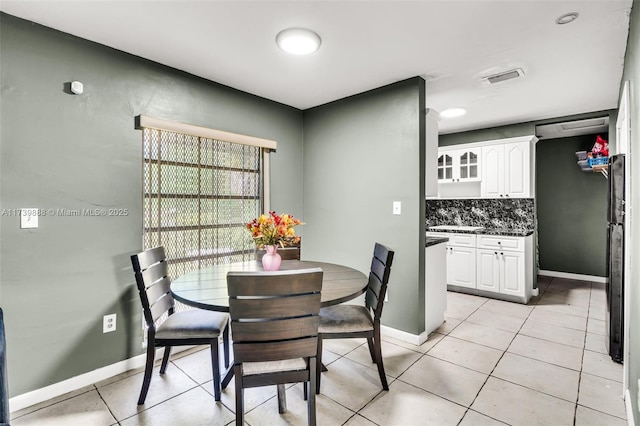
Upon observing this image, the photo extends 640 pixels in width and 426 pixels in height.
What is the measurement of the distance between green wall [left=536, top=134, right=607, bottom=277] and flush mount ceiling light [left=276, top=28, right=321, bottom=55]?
4.87 metres

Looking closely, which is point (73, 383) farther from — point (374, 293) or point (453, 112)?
point (453, 112)

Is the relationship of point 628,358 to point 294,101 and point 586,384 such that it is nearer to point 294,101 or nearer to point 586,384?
point 586,384

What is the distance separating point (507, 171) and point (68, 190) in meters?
4.85

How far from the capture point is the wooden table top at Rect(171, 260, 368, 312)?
1.74 metres

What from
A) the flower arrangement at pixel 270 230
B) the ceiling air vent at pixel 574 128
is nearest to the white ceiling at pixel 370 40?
the ceiling air vent at pixel 574 128

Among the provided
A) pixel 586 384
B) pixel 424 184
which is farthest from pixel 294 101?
pixel 586 384

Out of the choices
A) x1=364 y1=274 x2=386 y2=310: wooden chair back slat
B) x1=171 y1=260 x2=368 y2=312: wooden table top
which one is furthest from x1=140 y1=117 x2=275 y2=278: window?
x1=364 y1=274 x2=386 y2=310: wooden chair back slat

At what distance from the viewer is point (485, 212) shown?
196 inches

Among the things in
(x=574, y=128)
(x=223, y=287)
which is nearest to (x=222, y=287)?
(x=223, y=287)

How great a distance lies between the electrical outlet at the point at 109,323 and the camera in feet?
7.56

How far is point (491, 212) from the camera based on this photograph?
193 inches

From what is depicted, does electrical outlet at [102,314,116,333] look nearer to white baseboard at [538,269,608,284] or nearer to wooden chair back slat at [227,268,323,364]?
wooden chair back slat at [227,268,323,364]

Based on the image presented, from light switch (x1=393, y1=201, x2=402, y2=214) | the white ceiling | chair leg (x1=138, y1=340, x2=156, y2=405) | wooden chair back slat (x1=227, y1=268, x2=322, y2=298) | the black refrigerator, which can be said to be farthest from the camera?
light switch (x1=393, y1=201, x2=402, y2=214)

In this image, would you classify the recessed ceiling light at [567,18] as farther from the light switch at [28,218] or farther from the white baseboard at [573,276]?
the white baseboard at [573,276]
